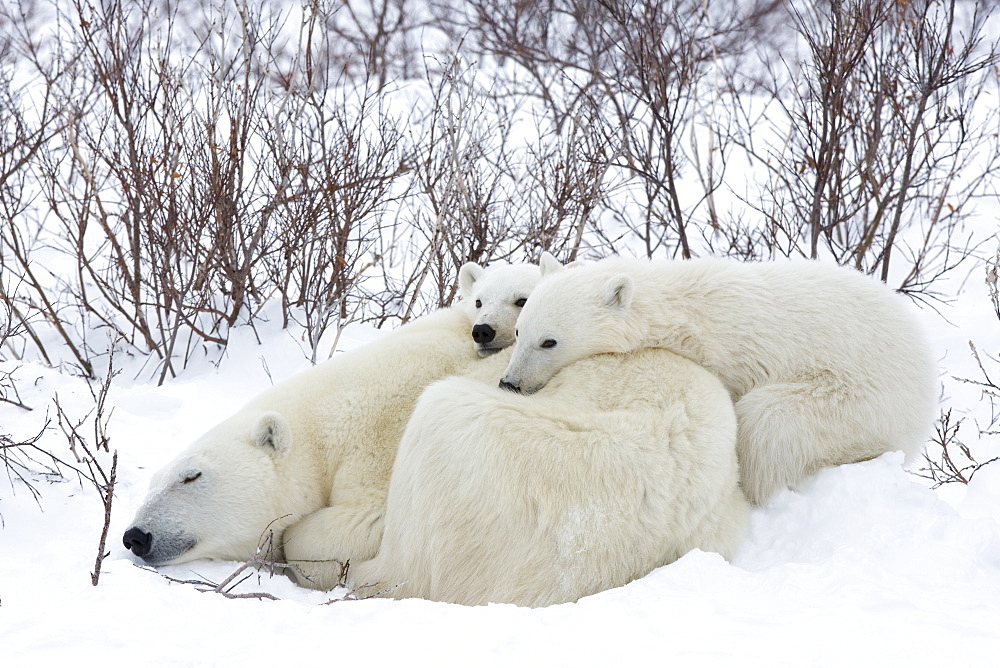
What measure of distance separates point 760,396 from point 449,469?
3.78ft

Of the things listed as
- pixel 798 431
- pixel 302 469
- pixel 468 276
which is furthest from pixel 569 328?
pixel 468 276

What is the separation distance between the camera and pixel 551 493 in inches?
101

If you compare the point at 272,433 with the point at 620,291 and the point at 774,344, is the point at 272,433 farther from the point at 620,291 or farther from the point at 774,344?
the point at 774,344

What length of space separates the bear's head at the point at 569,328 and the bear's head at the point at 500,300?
354 millimetres

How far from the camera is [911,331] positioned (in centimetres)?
318

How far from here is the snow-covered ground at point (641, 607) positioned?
186 centimetres

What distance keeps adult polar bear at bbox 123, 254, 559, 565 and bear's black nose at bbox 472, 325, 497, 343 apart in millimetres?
161

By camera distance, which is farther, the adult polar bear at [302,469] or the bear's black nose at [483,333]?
the bear's black nose at [483,333]

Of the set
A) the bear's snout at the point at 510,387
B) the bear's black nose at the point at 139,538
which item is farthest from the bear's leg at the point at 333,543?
the bear's snout at the point at 510,387

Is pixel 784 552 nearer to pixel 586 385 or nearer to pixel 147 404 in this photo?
pixel 586 385

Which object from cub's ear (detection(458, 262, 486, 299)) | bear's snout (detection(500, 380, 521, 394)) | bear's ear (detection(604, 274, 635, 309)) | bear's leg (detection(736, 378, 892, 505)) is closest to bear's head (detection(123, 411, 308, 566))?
bear's snout (detection(500, 380, 521, 394))

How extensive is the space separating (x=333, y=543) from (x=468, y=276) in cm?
182

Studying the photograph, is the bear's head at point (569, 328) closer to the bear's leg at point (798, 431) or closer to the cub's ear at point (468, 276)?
the bear's leg at point (798, 431)

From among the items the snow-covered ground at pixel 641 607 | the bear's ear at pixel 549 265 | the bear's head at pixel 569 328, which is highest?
the bear's ear at pixel 549 265
